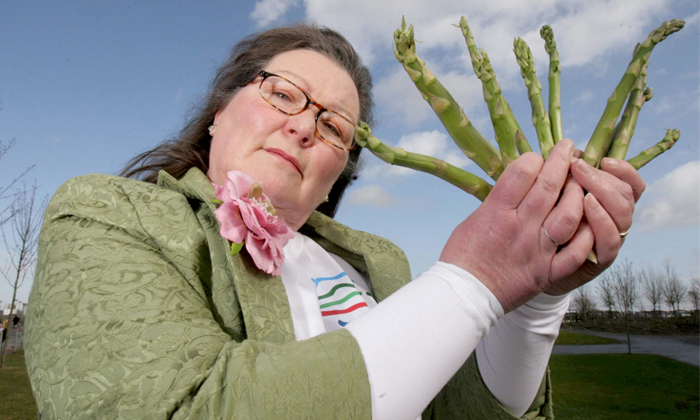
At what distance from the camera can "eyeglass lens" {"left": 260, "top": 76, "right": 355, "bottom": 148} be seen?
7.14 ft

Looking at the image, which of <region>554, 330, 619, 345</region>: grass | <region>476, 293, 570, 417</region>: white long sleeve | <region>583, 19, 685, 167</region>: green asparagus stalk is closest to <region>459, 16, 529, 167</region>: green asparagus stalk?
<region>583, 19, 685, 167</region>: green asparagus stalk

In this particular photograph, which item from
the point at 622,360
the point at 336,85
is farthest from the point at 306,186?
the point at 622,360

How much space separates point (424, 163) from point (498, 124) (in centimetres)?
28

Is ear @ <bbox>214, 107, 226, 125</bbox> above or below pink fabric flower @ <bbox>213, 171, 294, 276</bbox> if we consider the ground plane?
above

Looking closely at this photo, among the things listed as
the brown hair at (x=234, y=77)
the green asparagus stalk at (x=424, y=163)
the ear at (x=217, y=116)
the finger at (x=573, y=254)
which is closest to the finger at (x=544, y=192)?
the finger at (x=573, y=254)

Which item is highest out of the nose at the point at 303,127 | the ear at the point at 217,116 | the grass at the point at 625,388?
the ear at the point at 217,116

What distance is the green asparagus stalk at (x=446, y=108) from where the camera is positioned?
1.40 metres

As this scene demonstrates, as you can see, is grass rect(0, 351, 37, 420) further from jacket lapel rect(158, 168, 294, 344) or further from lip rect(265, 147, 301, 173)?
jacket lapel rect(158, 168, 294, 344)

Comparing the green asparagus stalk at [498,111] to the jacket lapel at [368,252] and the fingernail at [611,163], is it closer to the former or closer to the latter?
the fingernail at [611,163]

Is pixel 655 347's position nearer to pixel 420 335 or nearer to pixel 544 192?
pixel 544 192

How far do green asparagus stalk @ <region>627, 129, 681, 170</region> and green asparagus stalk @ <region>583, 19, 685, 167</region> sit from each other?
140mm

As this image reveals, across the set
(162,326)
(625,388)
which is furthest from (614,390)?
(162,326)

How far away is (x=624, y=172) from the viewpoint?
1.30m

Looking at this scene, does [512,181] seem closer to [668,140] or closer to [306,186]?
[668,140]
